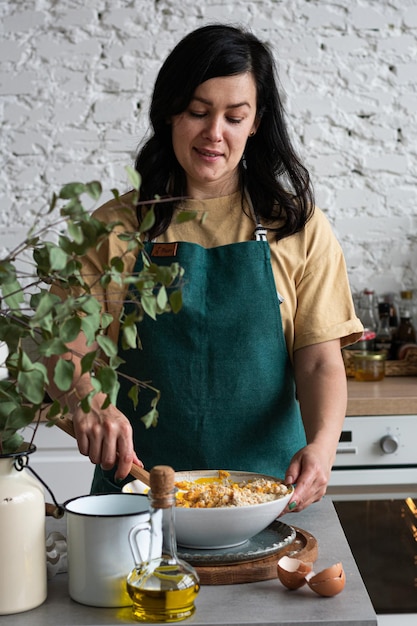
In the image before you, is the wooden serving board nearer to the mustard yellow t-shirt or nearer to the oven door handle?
the mustard yellow t-shirt

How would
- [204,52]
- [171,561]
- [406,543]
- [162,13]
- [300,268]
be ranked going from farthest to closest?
[162,13]
[406,543]
[300,268]
[204,52]
[171,561]

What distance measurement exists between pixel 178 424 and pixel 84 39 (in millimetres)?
2035

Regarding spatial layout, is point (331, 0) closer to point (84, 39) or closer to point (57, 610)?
point (84, 39)

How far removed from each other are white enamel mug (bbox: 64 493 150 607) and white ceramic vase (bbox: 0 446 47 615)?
45 mm

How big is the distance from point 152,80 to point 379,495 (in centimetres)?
177

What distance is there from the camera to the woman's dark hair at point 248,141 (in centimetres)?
181

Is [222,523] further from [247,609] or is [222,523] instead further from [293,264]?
[293,264]

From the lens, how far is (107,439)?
4.62 ft

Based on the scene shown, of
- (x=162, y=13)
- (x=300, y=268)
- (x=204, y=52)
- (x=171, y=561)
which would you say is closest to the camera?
(x=171, y=561)

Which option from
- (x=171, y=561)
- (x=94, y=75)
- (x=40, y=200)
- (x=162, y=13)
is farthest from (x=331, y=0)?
(x=171, y=561)

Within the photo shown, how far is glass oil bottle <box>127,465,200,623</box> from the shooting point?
102 cm

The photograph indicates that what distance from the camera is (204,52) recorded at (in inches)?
70.9

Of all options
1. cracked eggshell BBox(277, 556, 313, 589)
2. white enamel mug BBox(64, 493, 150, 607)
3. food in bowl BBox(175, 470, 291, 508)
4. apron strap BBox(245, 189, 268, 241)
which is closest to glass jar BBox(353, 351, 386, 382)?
apron strap BBox(245, 189, 268, 241)

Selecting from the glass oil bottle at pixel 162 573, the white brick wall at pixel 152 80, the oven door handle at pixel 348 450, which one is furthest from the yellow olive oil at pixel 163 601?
the white brick wall at pixel 152 80
